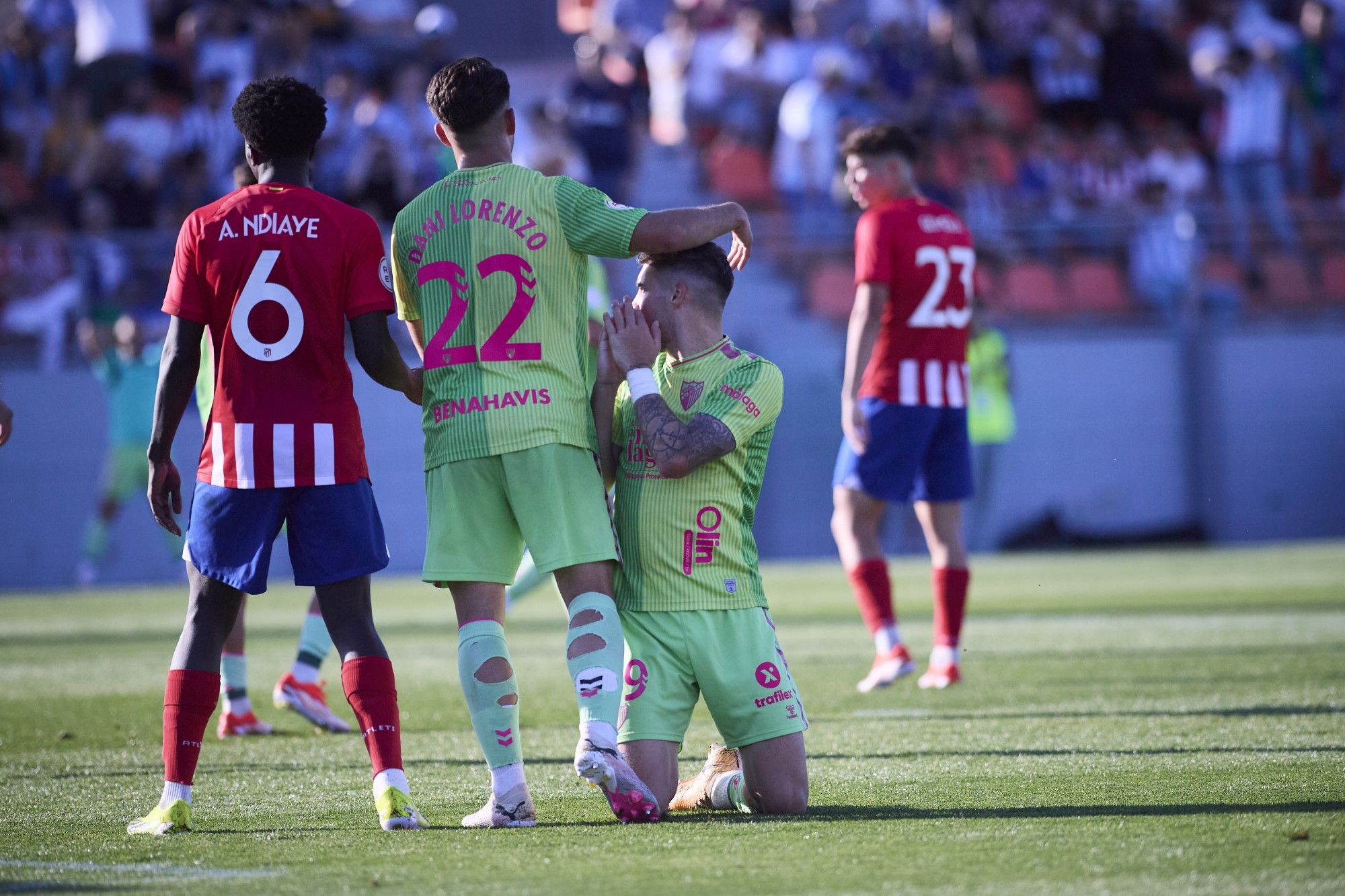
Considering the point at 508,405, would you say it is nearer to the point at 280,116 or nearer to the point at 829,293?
the point at 280,116

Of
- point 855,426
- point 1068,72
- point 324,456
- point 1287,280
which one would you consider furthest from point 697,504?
point 1068,72

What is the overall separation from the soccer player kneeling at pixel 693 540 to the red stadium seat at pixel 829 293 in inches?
502

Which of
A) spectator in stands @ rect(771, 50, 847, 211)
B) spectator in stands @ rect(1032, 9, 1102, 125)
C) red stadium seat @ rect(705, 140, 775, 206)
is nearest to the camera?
spectator in stands @ rect(771, 50, 847, 211)

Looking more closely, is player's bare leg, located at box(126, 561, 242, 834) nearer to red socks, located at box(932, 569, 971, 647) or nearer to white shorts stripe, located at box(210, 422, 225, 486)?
white shorts stripe, located at box(210, 422, 225, 486)

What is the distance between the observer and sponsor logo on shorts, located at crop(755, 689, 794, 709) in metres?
4.19

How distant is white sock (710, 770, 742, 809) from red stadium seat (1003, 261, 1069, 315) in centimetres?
1378

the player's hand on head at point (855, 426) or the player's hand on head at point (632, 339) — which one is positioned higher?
the player's hand on head at point (632, 339)

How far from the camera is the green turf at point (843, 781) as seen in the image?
11.1 feet

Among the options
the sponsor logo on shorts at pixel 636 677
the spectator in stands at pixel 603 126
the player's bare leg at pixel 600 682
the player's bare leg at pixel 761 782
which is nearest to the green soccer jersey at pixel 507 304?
the player's bare leg at pixel 600 682

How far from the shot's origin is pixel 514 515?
4148mm

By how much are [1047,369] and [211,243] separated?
14.5 meters

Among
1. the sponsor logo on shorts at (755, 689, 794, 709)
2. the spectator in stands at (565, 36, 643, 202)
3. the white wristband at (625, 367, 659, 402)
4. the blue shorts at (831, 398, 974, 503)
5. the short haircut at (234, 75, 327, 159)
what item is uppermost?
the spectator in stands at (565, 36, 643, 202)

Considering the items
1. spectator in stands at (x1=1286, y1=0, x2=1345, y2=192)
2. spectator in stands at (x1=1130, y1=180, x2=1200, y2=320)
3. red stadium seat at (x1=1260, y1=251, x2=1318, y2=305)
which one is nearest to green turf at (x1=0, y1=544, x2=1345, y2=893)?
spectator in stands at (x1=1130, y1=180, x2=1200, y2=320)

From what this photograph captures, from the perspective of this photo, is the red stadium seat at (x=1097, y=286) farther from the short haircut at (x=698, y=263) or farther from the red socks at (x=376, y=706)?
the red socks at (x=376, y=706)
